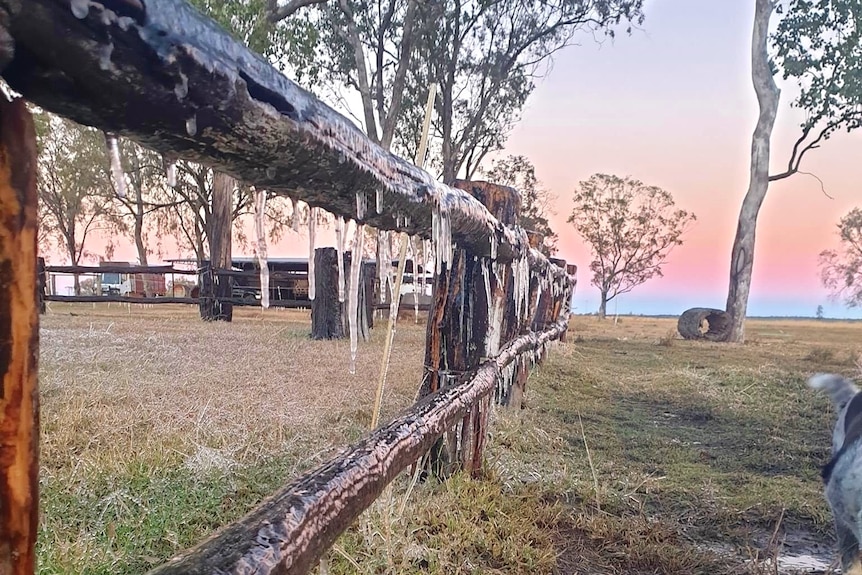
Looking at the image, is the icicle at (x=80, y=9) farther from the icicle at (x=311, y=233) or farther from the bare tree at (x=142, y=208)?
the bare tree at (x=142, y=208)

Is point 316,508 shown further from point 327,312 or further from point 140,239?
point 140,239

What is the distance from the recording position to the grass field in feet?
6.70

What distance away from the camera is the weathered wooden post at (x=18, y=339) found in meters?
0.56

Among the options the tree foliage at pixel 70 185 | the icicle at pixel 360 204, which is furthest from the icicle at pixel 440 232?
the tree foliage at pixel 70 185

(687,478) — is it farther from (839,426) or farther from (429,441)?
(429,441)

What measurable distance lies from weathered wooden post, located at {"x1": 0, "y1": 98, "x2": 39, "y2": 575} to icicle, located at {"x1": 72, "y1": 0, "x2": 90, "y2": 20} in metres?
0.10

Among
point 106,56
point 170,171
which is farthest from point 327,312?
point 106,56

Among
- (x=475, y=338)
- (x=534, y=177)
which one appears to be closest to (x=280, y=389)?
(x=475, y=338)

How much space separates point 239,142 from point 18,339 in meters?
0.42

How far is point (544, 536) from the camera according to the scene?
240 cm

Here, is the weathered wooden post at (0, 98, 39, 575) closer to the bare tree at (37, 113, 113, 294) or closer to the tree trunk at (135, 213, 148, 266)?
the bare tree at (37, 113, 113, 294)

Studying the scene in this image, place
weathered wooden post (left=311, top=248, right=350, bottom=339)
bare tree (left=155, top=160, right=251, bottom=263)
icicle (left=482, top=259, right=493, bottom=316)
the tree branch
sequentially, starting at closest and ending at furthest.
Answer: icicle (left=482, top=259, right=493, bottom=316), weathered wooden post (left=311, top=248, right=350, bottom=339), the tree branch, bare tree (left=155, top=160, right=251, bottom=263)

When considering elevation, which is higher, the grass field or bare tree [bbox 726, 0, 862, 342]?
bare tree [bbox 726, 0, 862, 342]

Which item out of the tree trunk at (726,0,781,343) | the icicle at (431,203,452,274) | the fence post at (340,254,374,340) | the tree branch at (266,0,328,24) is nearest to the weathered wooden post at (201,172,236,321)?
the tree branch at (266,0,328,24)
